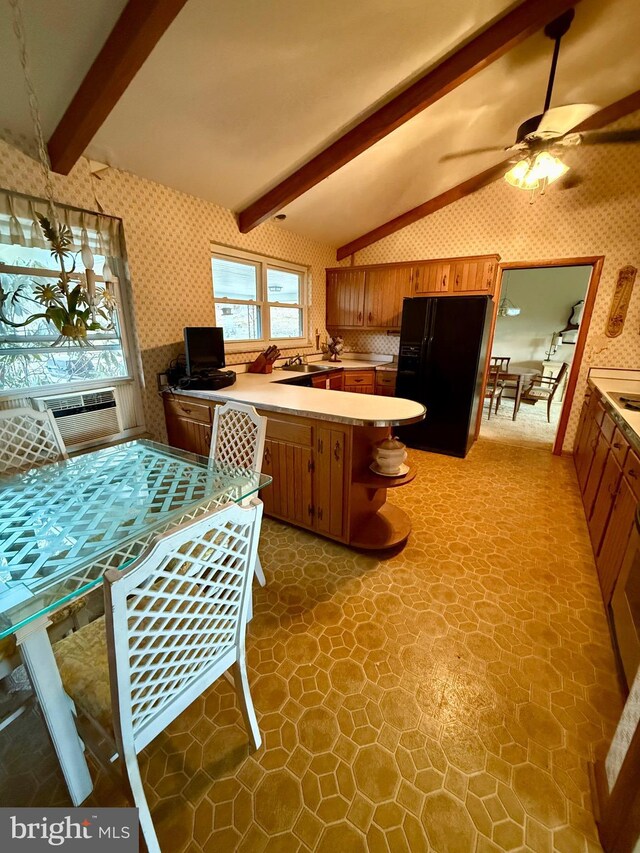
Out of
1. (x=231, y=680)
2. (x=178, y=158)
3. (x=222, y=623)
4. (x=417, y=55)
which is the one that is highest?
(x=417, y=55)

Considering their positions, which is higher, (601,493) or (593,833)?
(601,493)

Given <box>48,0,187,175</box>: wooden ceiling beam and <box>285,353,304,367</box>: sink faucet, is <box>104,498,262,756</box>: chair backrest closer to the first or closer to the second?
<box>48,0,187,175</box>: wooden ceiling beam

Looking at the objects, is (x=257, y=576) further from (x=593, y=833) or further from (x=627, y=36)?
(x=627, y=36)

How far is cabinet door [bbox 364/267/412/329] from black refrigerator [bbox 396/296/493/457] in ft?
2.20

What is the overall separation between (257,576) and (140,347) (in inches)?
77.1

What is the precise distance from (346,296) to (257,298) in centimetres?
138

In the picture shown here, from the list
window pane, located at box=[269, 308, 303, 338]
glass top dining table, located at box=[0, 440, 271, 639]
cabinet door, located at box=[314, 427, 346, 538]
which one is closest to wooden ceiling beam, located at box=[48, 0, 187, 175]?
glass top dining table, located at box=[0, 440, 271, 639]

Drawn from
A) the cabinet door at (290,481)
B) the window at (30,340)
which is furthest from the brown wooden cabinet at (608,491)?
the window at (30,340)

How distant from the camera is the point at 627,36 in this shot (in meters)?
2.25

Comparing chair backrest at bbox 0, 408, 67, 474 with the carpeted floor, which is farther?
the carpeted floor

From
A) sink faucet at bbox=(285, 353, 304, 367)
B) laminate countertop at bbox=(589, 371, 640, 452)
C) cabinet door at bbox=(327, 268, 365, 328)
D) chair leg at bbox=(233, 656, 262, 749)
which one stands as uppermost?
cabinet door at bbox=(327, 268, 365, 328)

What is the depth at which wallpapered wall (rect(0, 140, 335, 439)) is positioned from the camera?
221 centimetres

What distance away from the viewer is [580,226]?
3402 mm

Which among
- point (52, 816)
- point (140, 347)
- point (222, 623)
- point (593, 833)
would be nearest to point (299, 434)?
point (222, 623)
